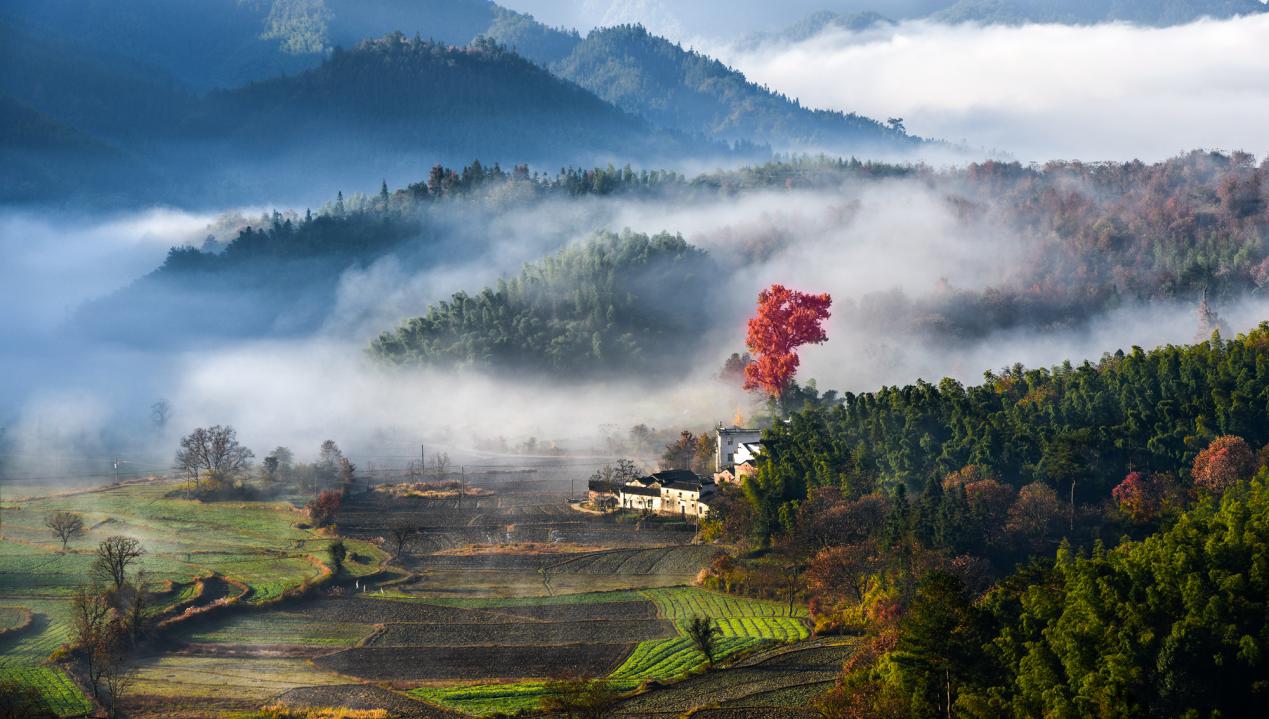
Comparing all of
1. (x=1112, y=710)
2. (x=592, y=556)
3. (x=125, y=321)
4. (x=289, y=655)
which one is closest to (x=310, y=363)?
(x=125, y=321)

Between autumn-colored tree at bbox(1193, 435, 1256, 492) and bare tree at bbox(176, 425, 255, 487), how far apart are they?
47400mm

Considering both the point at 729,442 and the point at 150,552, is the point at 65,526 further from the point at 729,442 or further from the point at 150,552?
the point at 729,442

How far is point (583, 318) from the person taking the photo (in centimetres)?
10512

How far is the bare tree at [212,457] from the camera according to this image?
7225 centimetres

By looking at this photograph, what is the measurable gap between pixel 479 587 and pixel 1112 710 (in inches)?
1142

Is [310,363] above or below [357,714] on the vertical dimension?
above

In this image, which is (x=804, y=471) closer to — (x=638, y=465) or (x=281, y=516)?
(x=638, y=465)

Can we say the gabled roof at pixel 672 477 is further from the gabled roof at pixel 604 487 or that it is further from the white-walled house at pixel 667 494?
the gabled roof at pixel 604 487

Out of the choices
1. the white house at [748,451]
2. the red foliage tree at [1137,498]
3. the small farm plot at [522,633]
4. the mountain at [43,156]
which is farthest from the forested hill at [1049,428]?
the mountain at [43,156]

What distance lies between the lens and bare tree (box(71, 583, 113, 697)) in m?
41.9

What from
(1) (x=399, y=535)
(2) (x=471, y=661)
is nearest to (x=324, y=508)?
(1) (x=399, y=535)

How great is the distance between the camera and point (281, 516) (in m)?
65.9

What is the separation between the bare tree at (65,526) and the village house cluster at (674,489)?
23771 millimetres

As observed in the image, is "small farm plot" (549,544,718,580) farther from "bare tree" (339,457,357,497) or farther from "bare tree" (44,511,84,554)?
"bare tree" (44,511,84,554)
